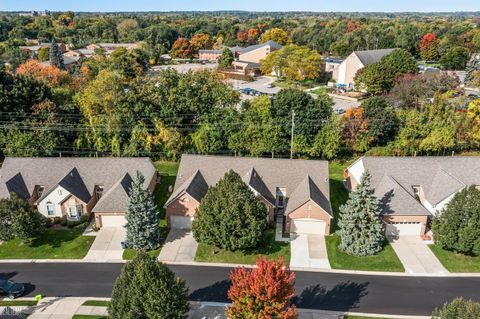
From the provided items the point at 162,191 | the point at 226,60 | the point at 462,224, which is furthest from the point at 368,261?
the point at 226,60

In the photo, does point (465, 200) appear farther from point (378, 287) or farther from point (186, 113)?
point (186, 113)

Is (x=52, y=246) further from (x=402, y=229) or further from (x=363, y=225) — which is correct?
(x=402, y=229)

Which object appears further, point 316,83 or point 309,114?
point 316,83

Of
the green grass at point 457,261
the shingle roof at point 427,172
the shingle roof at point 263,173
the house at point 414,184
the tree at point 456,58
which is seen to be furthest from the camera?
the tree at point 456,58

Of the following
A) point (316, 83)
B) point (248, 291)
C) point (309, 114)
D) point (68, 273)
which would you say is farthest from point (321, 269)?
point (316, 83)

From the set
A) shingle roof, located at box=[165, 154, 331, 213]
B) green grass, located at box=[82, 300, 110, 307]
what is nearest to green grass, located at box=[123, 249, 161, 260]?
green grass, located at box=[82, 300, 110, 307]

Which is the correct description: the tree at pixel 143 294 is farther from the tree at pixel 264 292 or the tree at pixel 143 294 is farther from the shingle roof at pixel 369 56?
the shingle roof at pixel 369 56

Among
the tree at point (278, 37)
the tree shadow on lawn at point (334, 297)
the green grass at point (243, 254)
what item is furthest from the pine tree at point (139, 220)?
the tree at point (278, 37)
